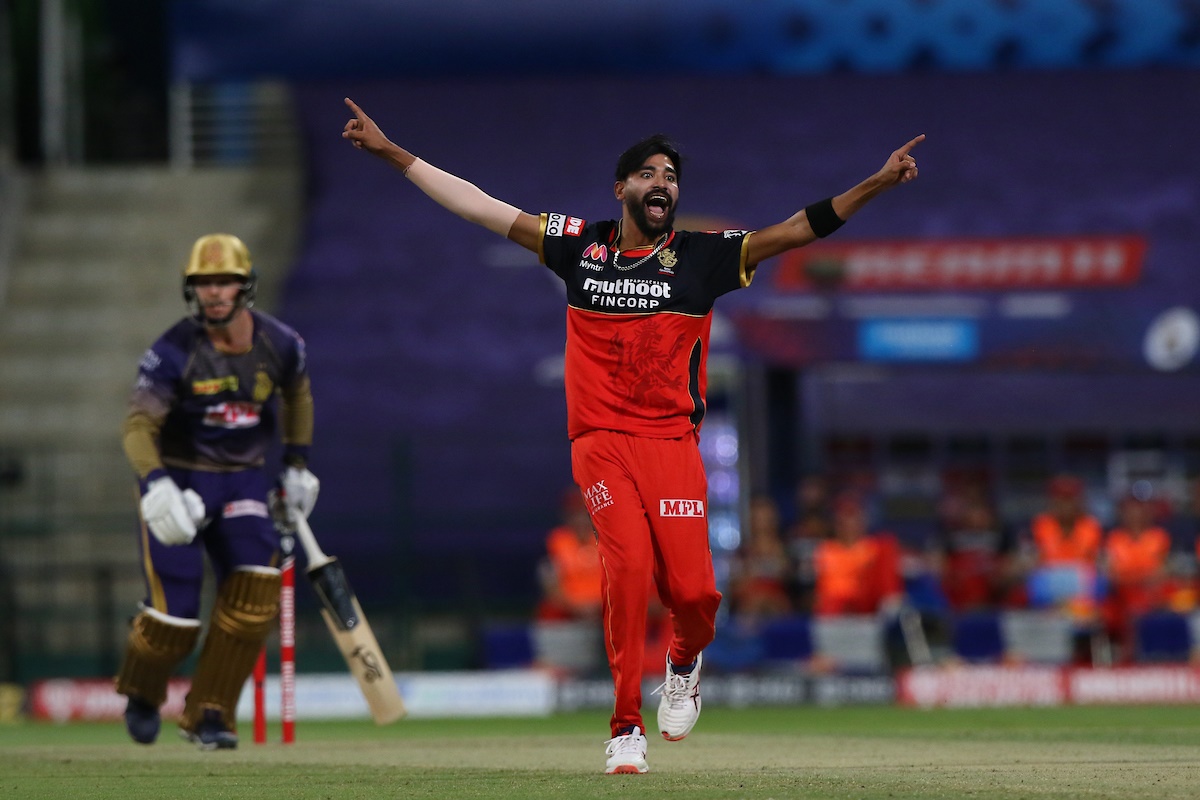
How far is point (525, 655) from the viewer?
1411 cm

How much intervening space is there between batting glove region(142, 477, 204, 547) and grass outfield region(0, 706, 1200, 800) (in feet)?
2.99

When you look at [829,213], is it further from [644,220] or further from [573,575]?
[573,575]

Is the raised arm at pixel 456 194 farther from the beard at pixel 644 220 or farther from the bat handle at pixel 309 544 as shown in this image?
the bat handle at pixel 309 544

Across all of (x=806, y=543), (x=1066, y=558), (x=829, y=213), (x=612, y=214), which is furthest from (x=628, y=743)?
(x=612, y=214)

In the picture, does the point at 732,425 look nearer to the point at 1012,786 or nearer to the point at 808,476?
the point at 808,476

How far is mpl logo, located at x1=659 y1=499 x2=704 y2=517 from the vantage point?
22.2ft

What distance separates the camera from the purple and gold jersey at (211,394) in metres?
8.31

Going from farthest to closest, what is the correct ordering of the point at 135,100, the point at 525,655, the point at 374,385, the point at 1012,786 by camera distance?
the point at 135,100 < the point at 374,385 < the point at 525,655 < the point at 1012,786

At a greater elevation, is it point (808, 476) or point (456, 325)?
point (456, 325)

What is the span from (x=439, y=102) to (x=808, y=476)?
7785 mm

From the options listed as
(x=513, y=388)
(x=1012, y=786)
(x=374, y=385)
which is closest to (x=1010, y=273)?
(x=513, y=388)

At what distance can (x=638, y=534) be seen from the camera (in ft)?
22.1

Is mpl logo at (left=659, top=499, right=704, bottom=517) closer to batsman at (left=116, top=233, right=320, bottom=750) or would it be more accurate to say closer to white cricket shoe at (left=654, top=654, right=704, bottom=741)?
white cricket shoe at (left=654, top=654, right=704, bottom=741)

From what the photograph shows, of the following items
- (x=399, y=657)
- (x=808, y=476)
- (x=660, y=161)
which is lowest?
(x=399, y=657)
